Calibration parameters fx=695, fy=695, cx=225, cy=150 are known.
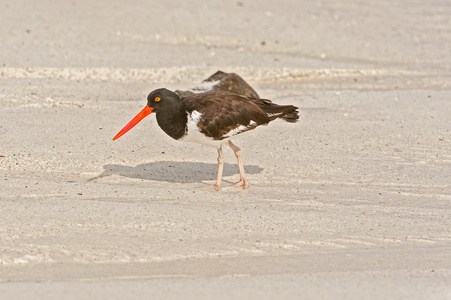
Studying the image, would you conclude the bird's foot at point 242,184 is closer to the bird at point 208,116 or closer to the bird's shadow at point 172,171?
the bird at point 208,116

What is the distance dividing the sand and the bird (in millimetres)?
559

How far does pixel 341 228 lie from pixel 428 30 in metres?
9.59

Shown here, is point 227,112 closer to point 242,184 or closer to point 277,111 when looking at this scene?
point 277,111

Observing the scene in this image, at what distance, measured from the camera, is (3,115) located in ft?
28.8

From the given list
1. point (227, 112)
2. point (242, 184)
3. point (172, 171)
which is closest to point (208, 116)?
point (227, 112)

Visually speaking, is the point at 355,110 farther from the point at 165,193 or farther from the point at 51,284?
the point at 51,284

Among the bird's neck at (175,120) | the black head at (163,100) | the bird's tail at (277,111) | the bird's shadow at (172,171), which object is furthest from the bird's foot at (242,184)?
the black head at (163,100)

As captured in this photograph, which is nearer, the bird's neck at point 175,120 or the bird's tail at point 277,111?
the bird's neck at point 175,120

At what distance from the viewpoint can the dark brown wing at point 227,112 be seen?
22.4ft

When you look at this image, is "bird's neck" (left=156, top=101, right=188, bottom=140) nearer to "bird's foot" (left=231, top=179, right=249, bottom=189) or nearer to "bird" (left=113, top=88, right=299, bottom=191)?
"bird" (left=113, top=88, right=299, bottom=191)

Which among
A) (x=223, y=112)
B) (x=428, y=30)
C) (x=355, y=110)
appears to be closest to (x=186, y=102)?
(x=223, y=112)

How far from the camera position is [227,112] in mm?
6969

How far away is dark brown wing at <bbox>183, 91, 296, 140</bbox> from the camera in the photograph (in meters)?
6.82

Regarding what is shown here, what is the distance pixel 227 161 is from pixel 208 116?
60.4 inches
